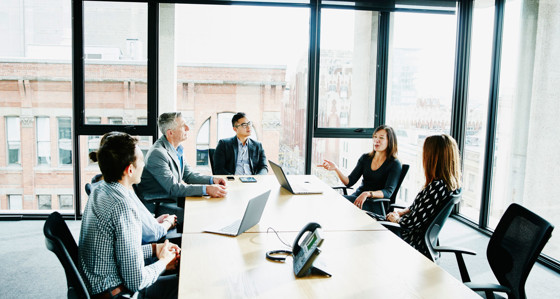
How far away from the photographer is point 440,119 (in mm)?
5875

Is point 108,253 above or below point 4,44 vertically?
below

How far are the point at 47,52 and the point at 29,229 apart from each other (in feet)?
7.16

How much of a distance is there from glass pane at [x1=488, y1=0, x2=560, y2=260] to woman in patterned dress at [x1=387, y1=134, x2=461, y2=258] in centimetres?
186

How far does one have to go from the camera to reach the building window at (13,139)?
5301 millimetres

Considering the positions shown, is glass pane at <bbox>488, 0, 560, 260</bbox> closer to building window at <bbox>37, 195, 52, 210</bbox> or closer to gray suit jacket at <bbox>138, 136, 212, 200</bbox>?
gray suit jacket at <bbox>138, 136, 212, 200</bbox>

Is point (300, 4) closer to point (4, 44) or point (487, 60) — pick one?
point (487, 60)

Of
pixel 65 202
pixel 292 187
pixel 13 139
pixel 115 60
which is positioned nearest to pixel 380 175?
pixel 292 187

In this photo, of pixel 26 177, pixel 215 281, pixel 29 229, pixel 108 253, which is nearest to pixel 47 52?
pixel 26 177

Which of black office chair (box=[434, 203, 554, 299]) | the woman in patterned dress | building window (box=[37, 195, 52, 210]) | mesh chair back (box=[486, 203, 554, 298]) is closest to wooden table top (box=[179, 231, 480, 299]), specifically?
black office chair (box=[434, 203, 554, 299])

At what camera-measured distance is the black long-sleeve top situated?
4004 millimetres

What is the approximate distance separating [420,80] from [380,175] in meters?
2.34

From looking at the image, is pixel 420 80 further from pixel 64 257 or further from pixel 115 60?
pixel 64 257

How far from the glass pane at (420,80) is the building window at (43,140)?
14.9 feet

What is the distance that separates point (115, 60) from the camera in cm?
525
